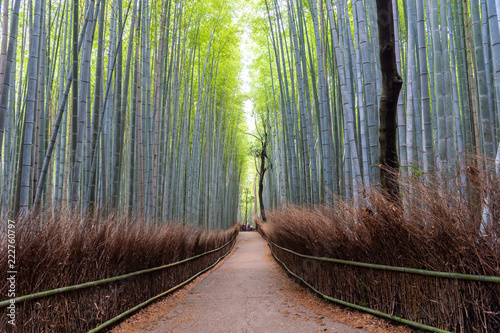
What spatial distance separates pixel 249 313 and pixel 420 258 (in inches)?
67.9

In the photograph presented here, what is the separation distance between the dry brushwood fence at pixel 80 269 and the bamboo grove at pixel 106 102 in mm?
379

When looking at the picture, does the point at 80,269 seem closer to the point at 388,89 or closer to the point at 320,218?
the point at 320,218

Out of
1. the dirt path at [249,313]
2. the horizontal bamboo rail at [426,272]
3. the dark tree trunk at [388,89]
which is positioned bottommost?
the dirt path at [249,313]

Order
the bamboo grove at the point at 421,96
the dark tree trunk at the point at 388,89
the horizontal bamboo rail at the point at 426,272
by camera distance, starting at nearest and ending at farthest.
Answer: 1. the horizontal bamboo rail at the point at 426,272
2. the bamboo grove at the point at 421,96
3. the dark tree trunk at the point at 388,89

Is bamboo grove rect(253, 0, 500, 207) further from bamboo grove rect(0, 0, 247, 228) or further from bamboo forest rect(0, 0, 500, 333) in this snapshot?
bamboo grove rect(0, 0, 247, 228)

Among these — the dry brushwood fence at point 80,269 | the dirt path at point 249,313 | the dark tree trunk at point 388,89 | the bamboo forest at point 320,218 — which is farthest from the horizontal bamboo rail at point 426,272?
the dry brushwood fence at point 80,269

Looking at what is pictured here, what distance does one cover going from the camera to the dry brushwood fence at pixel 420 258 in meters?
1.87

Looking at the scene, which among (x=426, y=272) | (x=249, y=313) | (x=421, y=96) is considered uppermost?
(x=421, y=96)

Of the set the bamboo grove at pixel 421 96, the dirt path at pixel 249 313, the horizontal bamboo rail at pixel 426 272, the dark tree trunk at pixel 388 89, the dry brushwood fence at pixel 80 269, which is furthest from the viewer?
the dark tree trunk at pixel 388 89

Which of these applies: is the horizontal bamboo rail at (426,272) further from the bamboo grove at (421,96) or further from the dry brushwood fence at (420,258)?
the bamboo grove at (421,96)

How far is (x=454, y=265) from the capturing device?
2.07 m

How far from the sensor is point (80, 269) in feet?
8.38

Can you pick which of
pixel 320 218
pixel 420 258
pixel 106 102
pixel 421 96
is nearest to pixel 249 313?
pixel 320 218

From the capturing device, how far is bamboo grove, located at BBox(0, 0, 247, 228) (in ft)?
10.4
